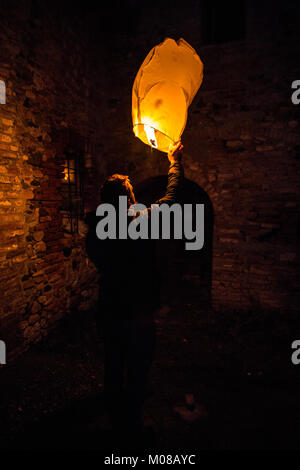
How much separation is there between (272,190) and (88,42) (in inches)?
158


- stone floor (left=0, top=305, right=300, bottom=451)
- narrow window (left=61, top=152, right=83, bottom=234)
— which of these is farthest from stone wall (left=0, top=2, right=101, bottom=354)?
stone floor (left=0, top=305, right=300, bottom=451)

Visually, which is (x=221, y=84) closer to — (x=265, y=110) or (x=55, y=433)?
(x=265, y=110)

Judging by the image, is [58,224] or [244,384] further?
[58,224]

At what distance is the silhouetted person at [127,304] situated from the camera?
2135 mm

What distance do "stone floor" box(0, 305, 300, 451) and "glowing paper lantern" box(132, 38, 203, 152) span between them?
2.68m

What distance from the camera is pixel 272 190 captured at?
178 inches

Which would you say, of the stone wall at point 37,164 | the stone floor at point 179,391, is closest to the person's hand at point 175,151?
the stone wall at point 37,164

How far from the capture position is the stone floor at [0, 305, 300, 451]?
2.47 meters

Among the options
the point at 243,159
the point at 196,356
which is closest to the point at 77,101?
the point at 243,159

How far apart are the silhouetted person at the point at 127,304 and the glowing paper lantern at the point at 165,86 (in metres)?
0.24

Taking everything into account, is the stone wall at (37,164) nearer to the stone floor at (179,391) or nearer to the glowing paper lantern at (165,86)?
the stone floor at (179,391)

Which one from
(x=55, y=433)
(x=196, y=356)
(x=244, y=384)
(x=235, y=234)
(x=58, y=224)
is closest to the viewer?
(x=55, y=433)

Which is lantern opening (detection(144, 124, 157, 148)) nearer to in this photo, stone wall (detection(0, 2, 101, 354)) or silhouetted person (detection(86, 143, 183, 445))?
silhouetted person (detection(86, 143, 183, 445))
